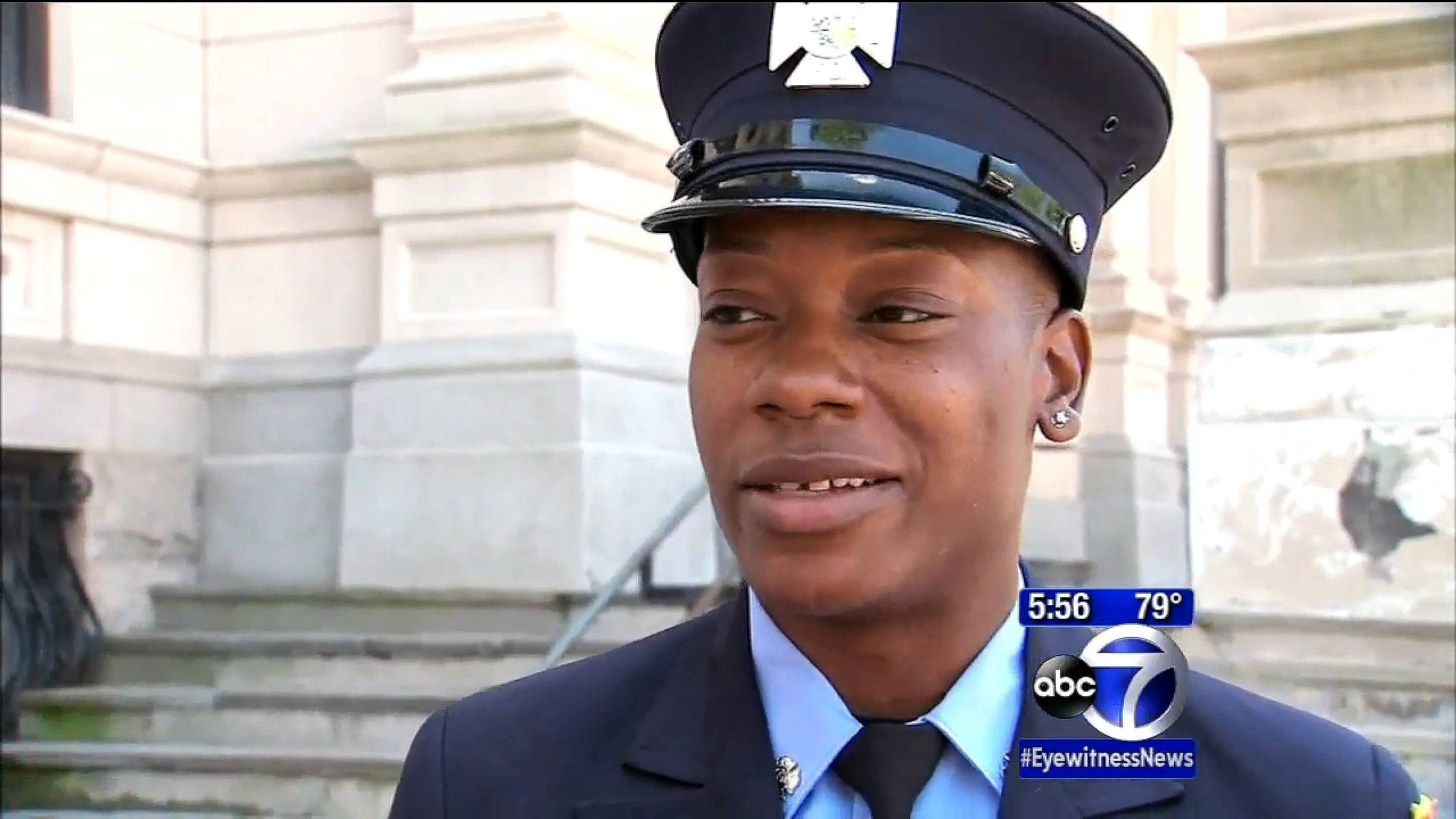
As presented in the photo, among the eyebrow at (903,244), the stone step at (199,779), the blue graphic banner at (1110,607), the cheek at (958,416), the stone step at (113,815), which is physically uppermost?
the eyebrow at (903,244)

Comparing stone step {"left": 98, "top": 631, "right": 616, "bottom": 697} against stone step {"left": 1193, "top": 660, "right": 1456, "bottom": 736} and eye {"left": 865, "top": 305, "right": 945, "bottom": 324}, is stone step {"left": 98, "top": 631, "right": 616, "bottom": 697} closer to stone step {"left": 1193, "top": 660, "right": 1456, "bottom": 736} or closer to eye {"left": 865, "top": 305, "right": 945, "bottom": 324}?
stone step {"left": 1193, "top": 660, "right": 1456, "bottom": 736}

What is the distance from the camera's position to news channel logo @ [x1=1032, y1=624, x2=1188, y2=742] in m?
1.63

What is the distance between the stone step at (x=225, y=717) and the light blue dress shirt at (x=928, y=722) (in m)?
3.96

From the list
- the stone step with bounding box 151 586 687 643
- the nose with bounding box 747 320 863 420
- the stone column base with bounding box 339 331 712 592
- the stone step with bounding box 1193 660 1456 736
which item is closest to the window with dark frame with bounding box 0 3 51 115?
the stone column base with bounding box 339 331 712 592

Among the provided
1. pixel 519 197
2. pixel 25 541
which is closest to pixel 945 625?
pixel 519 197

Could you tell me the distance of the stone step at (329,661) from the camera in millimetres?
5988

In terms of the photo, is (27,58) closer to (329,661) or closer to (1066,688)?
(329,661)

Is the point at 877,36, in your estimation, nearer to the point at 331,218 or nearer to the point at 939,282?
the point at 939,282

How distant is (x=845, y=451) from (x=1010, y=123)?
1.19ft

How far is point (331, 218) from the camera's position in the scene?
7457 millimetres

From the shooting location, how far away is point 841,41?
161 centimetres

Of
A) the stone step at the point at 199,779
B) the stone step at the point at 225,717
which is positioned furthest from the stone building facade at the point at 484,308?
the stone step at the point at 199,779

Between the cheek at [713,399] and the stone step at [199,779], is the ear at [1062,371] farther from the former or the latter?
the stone step at [199,779]

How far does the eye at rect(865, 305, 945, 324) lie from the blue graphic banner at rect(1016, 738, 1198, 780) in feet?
1.35
